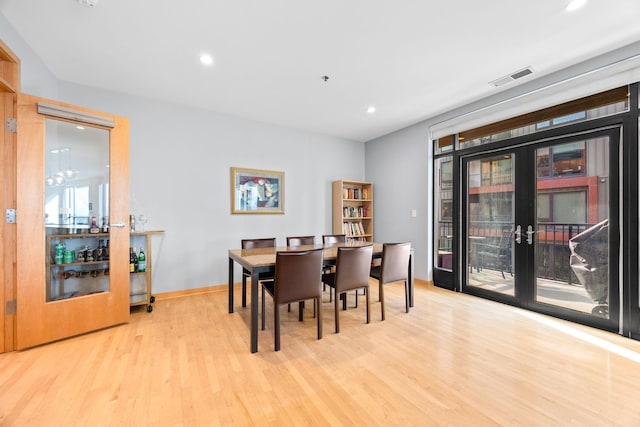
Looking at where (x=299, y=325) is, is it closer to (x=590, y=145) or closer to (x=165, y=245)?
(x=165, y=245)

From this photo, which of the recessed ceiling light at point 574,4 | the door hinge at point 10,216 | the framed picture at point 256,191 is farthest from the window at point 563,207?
the door hinge at point 10,216

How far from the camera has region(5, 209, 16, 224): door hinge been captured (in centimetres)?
228

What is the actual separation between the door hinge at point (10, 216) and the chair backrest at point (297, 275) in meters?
2.25

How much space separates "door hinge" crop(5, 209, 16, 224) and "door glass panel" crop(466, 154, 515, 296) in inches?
201

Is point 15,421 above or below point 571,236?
below

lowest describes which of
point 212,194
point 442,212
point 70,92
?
point 442,212

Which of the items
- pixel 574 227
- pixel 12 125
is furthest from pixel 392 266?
pixel 12 125

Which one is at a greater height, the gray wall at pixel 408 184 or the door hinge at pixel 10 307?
the gray wall at pixel 408 184

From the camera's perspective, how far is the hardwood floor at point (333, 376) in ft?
5.21

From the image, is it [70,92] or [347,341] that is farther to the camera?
[70,92]

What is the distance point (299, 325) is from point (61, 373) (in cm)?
191

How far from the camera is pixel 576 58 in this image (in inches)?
107

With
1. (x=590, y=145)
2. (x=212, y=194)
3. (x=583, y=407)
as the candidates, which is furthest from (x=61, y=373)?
(x=590, y=145)

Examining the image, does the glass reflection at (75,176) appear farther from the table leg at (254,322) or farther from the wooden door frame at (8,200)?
the table leg at (254,322)
